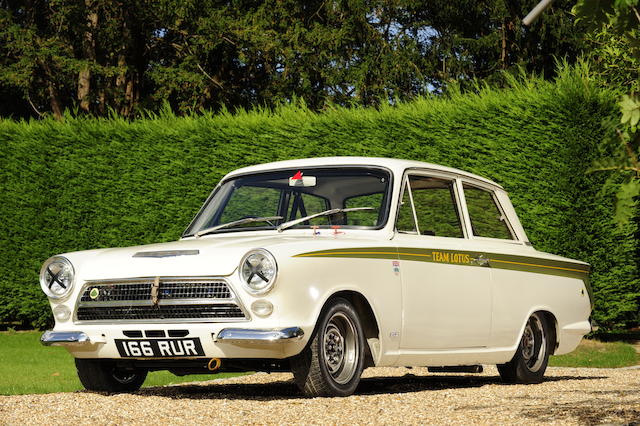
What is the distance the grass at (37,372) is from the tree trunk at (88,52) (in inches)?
447

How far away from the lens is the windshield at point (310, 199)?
7930 millimetres

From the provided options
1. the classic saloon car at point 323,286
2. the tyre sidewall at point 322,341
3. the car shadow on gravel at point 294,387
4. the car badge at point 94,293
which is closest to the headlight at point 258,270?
the classic saloon car at point 323,286

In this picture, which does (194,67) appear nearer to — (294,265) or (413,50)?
(413,50)

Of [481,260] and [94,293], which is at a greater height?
[481,260]

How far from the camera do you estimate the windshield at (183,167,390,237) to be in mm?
7930

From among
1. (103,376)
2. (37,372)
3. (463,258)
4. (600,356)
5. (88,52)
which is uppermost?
(88,52)

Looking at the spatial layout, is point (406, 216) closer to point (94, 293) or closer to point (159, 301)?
point (159, 301)

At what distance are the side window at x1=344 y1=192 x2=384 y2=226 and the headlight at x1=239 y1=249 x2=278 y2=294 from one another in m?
1.43

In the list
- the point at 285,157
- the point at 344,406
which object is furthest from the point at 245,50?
the point at 344,406

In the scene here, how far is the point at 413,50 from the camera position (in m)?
29.5

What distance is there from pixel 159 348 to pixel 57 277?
112 centimetres

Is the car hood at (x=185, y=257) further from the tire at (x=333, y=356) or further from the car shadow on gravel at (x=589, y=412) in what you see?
the car shadow on gravel at (x=589, y=412)

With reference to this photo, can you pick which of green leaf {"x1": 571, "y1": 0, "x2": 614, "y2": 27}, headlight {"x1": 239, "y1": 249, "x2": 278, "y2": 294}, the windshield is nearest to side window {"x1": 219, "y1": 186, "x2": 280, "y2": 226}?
the windshield

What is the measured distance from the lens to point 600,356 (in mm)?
13430
